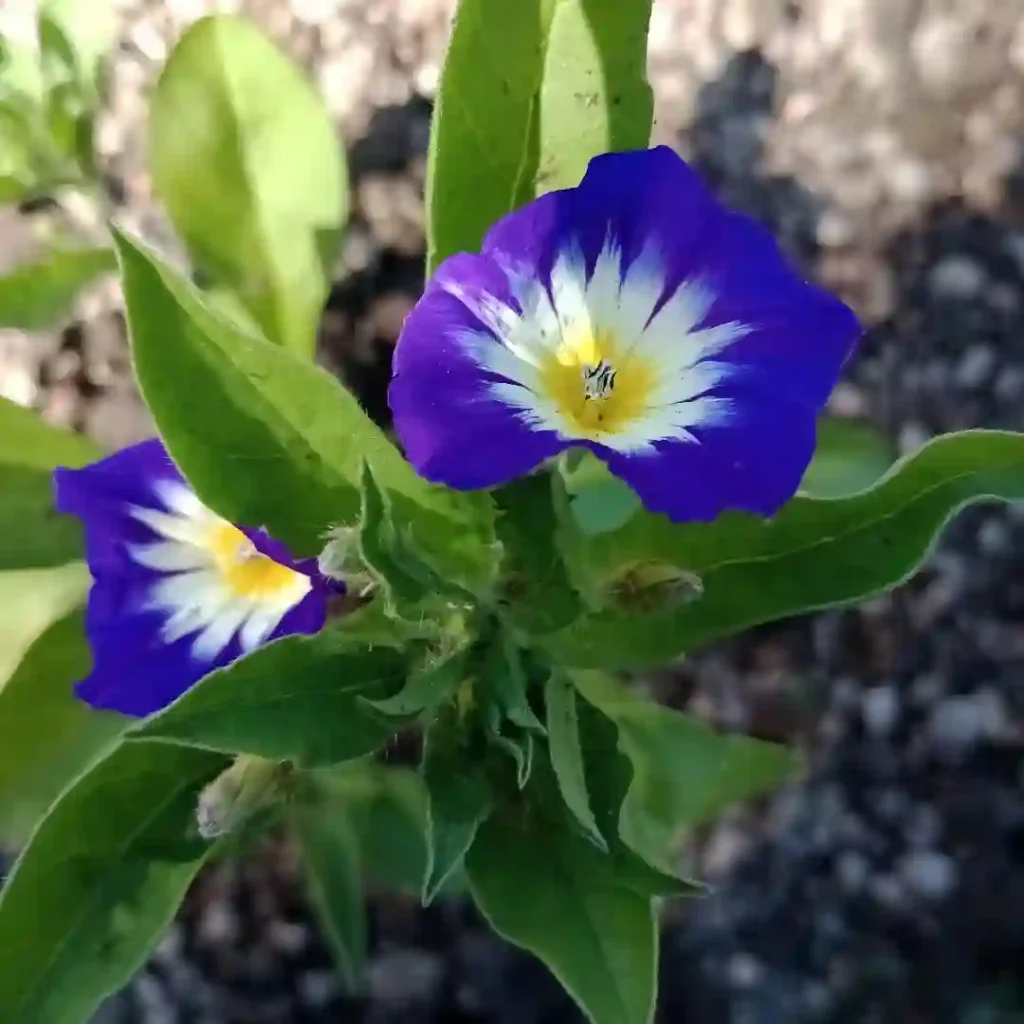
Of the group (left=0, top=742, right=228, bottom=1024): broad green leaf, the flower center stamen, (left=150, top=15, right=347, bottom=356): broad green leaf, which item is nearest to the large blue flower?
the flower center stamen

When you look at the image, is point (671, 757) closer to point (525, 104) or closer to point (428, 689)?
point (428, 689)

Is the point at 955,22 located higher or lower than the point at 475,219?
higher

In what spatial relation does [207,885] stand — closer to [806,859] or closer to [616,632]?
[806,859]

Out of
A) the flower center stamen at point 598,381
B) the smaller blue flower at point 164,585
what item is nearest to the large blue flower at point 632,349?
the flower center stamen at point 598,381

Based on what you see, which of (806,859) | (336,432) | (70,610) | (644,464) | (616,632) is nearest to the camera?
(644,464)

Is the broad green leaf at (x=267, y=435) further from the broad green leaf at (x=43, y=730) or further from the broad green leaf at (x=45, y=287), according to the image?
the broad green leaf at (x=45, y=287)

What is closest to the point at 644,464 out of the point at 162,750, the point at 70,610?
the point at 162,750
